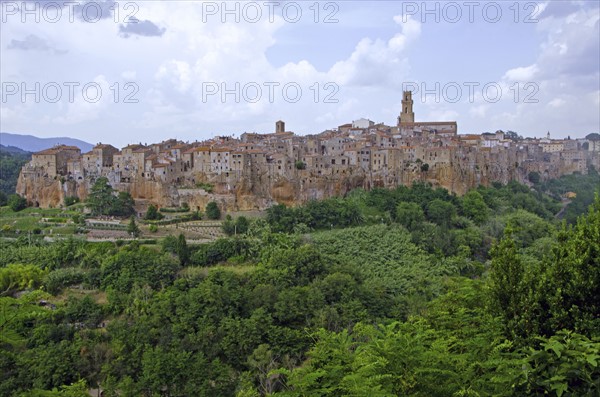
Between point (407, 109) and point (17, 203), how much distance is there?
41.7 metres

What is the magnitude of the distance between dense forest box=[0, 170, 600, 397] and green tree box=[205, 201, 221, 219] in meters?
3.03

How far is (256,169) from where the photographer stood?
126 feet

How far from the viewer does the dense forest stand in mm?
7484

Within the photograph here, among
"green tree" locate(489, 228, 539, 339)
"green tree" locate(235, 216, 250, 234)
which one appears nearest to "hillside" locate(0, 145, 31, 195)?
"green tree" locate(235, 216, 250, 234)

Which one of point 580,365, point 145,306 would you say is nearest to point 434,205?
point 145,306

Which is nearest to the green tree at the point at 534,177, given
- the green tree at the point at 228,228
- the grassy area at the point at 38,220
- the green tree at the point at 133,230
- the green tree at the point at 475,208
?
the green tree at the point at 475,208

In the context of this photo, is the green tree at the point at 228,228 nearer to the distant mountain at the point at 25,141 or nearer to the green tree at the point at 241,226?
the green tree at the point at 241,226

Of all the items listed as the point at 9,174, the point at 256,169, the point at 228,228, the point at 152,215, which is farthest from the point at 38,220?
the point at 9,174

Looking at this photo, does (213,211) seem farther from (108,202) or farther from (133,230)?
(108,202)

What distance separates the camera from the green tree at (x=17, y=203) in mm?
38688

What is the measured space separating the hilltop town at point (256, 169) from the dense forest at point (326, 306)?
2759 mm

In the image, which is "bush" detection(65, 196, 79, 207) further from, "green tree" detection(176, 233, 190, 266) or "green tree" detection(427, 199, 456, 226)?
"green tree" detection(427, 199, 456, 226)

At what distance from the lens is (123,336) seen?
2111 centimetres

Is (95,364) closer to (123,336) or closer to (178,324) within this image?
(123,336)
